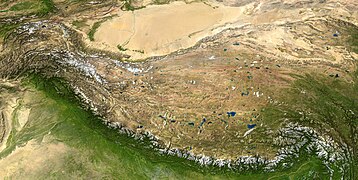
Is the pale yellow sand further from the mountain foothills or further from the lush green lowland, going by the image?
the lush green lowland

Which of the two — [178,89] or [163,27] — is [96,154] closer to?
[178,89]

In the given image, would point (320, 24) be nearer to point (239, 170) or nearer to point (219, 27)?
point (219, 27)

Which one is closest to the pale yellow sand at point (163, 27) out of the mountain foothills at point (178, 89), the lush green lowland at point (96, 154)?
the mountain foothills at point (178, 89)

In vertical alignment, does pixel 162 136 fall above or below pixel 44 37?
below

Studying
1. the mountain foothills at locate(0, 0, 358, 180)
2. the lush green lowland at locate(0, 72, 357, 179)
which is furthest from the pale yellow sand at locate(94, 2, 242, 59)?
the lush green lowland at locate(0, 72, 357, 179)

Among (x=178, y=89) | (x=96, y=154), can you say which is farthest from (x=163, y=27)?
(x=96, y=154)

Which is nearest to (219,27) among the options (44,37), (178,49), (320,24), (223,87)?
(178,49)

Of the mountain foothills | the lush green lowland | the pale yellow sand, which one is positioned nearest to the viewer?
the lush green lowland
